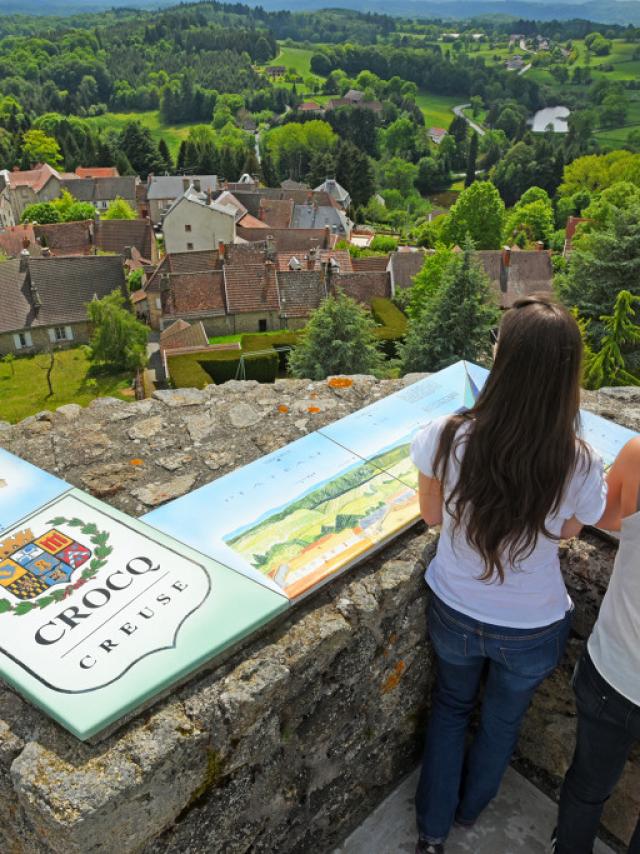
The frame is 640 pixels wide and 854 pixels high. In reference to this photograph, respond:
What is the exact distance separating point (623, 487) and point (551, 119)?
155354 mm

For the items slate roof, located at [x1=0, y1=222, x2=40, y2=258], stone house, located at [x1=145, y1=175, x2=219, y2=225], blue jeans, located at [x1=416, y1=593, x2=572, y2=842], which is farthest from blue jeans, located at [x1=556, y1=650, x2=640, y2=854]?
stone house, located at [x1=145, y1=175, x2=219, y2=225]

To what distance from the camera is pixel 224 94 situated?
131m

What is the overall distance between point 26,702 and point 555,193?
77686 mm

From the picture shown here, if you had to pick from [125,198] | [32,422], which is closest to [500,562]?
[32,422]

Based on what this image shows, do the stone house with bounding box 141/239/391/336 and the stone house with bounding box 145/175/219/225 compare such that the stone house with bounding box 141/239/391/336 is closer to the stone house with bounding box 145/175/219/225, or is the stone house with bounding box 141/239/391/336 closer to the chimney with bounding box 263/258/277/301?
the chimney with bounding box 263/258/277/301

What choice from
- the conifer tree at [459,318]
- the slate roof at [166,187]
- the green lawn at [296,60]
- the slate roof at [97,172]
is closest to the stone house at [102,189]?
the slate roof at [166,187]

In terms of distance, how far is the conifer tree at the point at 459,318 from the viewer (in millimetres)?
17547

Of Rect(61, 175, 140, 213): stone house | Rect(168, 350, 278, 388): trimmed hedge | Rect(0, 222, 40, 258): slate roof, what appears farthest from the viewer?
Rect(61, 175, 140, 213): stone house

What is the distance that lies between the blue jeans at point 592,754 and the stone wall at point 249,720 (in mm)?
379

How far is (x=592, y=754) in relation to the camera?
2.65 metres

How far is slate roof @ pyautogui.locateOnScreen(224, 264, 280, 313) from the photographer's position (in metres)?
31.6

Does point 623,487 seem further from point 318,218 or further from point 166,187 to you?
point 166,187

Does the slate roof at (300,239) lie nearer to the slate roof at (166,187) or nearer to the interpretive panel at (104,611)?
the slate roof at (166,187)

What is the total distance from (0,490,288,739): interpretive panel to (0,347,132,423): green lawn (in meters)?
23.0
